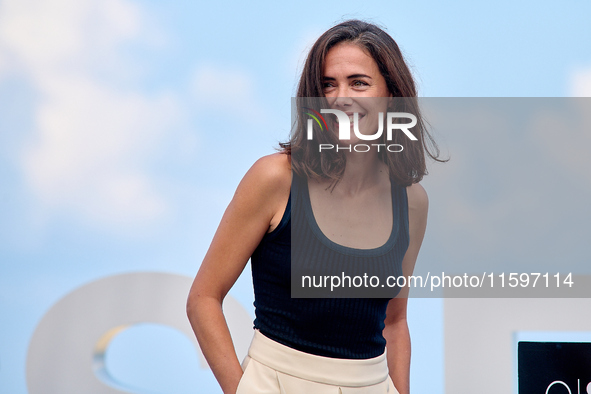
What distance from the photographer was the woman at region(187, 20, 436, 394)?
46.7 inches

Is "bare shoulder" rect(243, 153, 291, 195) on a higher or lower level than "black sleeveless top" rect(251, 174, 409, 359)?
higher

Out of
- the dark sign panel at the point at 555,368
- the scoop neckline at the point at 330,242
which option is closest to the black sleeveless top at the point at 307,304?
the scoop neckline at the point at 330,242

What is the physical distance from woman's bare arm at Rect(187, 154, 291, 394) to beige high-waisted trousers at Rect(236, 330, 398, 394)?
4 cm

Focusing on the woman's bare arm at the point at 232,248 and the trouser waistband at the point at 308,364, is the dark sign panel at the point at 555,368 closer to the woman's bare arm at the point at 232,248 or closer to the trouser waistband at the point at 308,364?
the trouser waistband at the point at 308,364

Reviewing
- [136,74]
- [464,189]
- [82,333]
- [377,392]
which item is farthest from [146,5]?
[377,392]

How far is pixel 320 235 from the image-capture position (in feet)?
4.06

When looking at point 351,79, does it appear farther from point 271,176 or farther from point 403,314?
point 403,314

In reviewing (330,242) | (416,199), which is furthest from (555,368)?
(330,242)

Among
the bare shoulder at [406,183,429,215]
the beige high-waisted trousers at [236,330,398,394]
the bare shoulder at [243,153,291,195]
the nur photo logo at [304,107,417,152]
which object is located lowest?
the beige high-waisted trousers at [236,330,398,394]

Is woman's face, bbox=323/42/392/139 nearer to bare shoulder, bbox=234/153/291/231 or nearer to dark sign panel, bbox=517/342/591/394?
bare shoulder, bbox=234/153/291/231

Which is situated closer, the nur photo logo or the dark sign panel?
the nur photo logo

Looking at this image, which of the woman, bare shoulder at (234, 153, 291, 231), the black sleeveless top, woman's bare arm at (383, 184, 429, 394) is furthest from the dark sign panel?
bare shoulder at (234, 153, 291, 231)

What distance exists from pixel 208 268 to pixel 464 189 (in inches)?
40.3

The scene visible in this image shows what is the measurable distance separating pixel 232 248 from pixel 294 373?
0.27 metres
